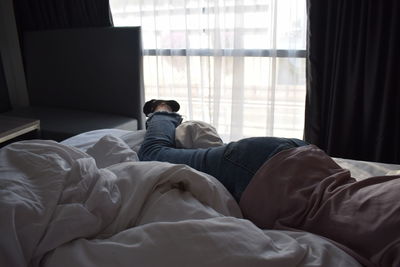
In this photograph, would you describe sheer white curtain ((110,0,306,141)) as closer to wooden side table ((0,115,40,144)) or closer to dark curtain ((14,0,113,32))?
dark curtain ((14,0,113,32))

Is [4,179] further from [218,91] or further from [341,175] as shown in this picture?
[218,91]

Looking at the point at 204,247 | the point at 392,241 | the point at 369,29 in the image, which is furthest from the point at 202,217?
the point at 369,29

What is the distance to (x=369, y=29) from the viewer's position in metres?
1.92

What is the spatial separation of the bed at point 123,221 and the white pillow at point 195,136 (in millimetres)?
462

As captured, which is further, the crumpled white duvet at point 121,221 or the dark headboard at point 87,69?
the dark headboard at point 87,69

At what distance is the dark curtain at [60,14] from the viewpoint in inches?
103

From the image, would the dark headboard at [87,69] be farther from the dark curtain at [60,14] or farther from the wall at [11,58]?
the wall at [11,58]

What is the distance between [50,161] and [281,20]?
73.5 inches

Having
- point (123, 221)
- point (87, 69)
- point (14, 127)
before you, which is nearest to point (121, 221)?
point (123, 221)

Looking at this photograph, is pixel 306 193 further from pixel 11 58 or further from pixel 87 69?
pixel 11 58

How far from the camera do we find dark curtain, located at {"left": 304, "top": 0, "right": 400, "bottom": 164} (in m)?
1.92

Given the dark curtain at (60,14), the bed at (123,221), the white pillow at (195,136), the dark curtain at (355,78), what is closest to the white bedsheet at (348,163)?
the white pillow at (195,136)

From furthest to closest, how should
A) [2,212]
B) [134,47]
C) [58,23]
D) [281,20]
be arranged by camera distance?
1. [58,23]
2. [134,47]
3. [281,20]
4. [2,212]

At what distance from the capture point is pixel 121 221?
752mm
